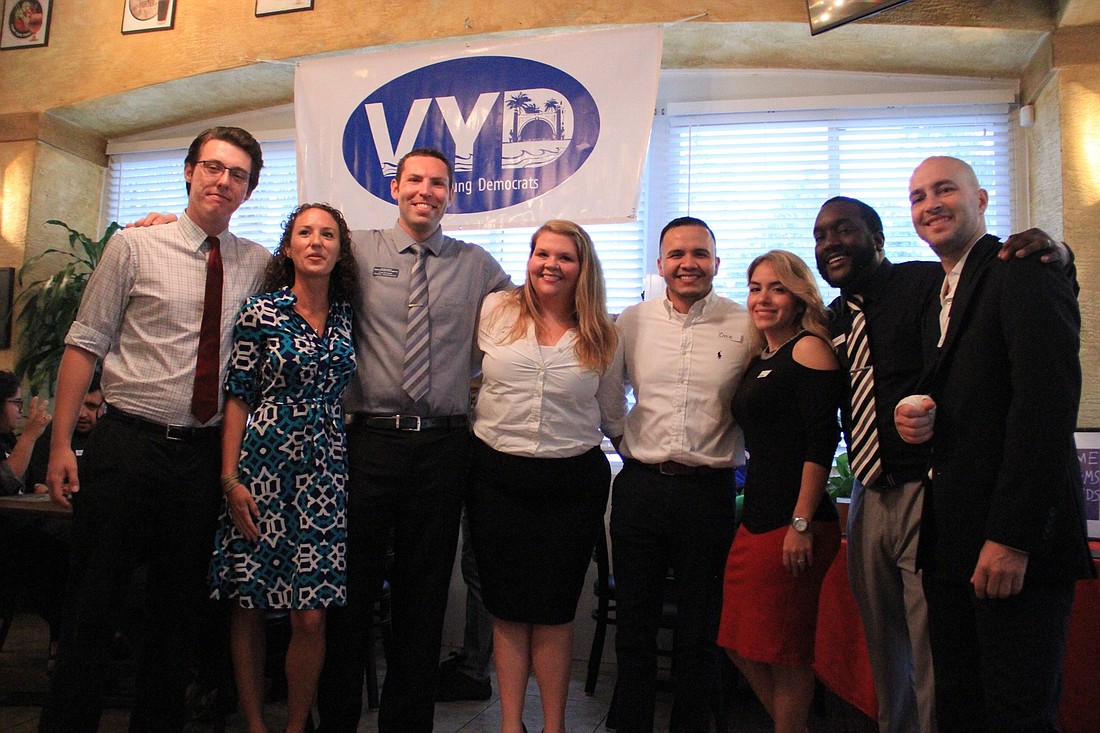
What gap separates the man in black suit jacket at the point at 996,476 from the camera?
1.67 meters

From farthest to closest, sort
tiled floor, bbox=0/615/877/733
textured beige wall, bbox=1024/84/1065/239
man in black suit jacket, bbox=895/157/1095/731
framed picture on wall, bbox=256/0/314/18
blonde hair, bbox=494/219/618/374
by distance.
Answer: framed picture on wall, bbox=256/0/314/18, textured beige wall, bbox=1024/84/1065/239, tiled floor, bbox=0/615/877/733, blonde hair, bbox=494/219/618/374, man in black suit jacket, bbox=895/157/1095/731

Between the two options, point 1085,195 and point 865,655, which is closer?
point 865,655

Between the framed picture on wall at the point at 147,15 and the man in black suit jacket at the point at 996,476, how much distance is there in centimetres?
484

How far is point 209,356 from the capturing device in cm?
229

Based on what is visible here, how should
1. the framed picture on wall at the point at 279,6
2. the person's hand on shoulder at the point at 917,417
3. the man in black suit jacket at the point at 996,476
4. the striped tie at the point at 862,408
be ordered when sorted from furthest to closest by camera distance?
1. the framed picture on wall at the point at 279,6
2. the striped tie at the point at 862,408
3. the person's hand on shoulder at the point at 917,417
4. the man in black suit jacket at the point at 996,476

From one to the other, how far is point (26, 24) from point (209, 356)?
4.57 meters

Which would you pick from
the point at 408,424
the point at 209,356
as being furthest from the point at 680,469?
the point at 209,356

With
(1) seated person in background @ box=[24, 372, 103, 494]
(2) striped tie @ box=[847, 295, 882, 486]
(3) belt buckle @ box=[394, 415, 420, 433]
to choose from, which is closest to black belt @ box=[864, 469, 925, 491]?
(2) striped tie @ box=[847, 295, 882, 486]

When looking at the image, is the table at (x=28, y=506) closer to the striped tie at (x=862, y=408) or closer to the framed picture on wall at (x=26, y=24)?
the striped tie at (x=862, y=408)

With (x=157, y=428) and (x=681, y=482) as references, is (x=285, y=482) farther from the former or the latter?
(x=681, y=482)

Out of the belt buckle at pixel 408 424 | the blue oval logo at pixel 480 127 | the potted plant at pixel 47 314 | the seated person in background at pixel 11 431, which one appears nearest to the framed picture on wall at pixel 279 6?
the blue oval logo at pixel 480 127

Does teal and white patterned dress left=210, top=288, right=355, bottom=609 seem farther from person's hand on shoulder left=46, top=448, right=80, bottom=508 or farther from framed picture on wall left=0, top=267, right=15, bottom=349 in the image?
framed picture on wall left=0, top=267, right=15, bottom=349

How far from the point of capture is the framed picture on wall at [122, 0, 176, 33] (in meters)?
4.97

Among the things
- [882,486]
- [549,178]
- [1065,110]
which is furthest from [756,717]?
[1065,110]
